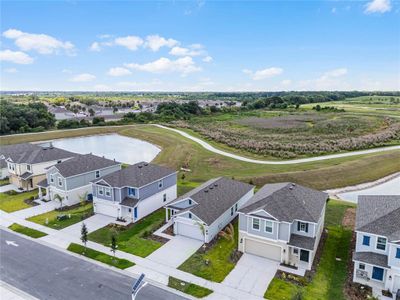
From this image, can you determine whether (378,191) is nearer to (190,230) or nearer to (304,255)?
(304,255)

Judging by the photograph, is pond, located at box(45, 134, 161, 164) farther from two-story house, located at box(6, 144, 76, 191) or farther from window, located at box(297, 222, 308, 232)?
window, located at box(297, 222, 308, 232)

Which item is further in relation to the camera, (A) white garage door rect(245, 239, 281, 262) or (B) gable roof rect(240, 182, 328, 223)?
(A) white garage door rect(245, 239, 281, 262)

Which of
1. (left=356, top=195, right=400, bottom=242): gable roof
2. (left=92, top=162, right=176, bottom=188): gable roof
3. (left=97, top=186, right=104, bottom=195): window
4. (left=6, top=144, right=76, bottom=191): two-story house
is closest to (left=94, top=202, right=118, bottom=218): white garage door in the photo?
(left=97, top=186, right=104, bottom=195): window

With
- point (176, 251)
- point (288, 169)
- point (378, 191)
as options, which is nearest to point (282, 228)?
point (176, 251)

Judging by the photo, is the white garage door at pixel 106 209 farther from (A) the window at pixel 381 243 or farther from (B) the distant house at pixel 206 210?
(A) the window at pixel 381 243

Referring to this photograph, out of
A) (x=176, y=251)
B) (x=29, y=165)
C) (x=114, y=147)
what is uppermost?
(x=29, y=165)

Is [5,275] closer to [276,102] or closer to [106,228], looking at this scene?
[106,228]

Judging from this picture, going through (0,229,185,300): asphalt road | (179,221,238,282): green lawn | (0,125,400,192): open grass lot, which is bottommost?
(179,221,238,282): green lawn
